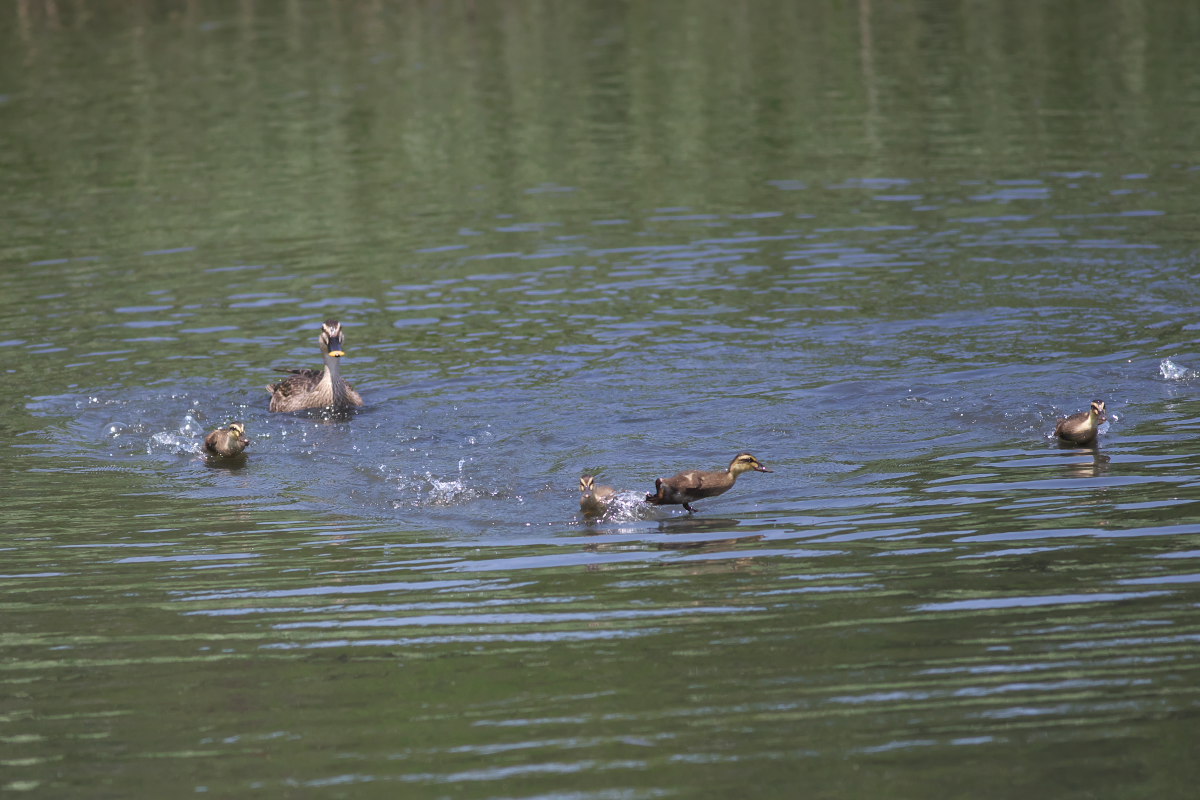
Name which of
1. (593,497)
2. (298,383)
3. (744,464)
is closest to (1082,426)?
(744,464)

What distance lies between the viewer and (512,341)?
18344 millimetres

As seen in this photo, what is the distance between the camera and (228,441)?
14.5 metres

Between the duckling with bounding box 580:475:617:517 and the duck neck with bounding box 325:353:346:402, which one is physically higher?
the duck neck with bounding box 325:353:346:402

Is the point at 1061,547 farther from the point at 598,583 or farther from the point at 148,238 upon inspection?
the point at 148,238

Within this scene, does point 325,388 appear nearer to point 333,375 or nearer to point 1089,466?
point 333,375

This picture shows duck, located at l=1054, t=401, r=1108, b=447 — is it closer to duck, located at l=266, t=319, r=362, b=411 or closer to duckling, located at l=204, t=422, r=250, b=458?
duck, located at l=266, t=319, r=362, b=411

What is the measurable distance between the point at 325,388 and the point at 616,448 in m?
3.67

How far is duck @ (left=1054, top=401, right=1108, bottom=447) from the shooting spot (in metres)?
13.0

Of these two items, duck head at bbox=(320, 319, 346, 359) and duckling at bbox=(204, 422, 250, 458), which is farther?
duck head at bbox=(320, 319, 346, 359)

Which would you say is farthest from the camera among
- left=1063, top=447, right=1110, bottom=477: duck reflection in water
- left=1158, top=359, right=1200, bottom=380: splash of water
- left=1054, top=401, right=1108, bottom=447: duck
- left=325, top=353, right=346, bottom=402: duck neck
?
left=325, top=353, right=346, bottom=402: duck neck

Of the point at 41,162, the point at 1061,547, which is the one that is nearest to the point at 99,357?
the point at 1061,547

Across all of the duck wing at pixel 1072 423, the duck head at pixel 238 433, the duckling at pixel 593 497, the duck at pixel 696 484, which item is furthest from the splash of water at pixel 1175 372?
the duck head at pixel 238 433

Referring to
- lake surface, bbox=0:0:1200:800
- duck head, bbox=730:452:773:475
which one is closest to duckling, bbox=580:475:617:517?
lake surface, bbox=0:0:1200:800

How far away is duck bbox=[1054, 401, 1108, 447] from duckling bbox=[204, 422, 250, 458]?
7.59 meters
